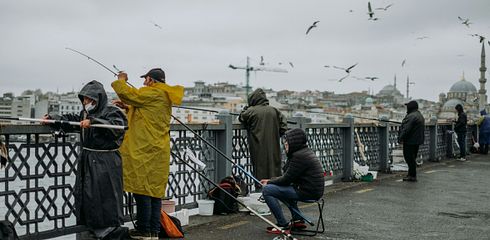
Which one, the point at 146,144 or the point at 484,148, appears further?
the point at 484,148

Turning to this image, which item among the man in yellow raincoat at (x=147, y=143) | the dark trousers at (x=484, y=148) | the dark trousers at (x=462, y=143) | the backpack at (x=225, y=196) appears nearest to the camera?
the man in yellow raincoat at (x=147, y=143)

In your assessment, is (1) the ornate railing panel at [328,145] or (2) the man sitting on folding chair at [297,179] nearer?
(2) the man sitting on folding chair at [297,179]

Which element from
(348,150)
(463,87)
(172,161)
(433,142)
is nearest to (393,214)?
(172,161)

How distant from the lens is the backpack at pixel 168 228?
7758 mm

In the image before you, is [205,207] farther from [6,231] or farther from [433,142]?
[433,142]

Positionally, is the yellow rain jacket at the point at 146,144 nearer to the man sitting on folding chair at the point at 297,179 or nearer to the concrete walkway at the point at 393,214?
the concrete walkway at the point at 393,214

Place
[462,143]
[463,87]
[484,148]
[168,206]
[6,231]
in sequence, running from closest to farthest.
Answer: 1. [6,231]
2. [168,206]
3. [462,143]
4. [484,148]
5. [463,87]

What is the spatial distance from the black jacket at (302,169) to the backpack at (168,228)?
1372 millimetres

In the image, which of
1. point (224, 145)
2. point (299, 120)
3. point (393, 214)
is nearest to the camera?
point (224, 145)

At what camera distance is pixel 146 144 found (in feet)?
23.6

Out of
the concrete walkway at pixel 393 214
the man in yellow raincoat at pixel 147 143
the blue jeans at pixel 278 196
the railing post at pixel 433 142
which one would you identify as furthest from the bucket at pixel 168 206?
the railing post at pixel 433 142

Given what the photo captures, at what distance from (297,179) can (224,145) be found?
211 cm

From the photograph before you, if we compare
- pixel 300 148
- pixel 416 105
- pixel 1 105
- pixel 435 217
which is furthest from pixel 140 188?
pixel 416 105

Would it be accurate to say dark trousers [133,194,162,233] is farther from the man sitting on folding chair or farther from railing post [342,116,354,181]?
railing post [342,116,354,181]
